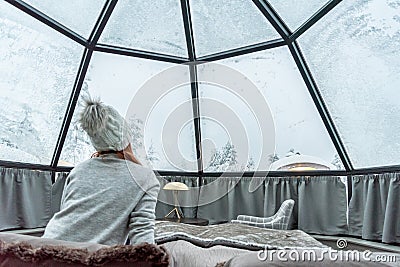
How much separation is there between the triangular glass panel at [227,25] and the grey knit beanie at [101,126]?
2.62 meters

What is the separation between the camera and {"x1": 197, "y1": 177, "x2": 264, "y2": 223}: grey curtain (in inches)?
211

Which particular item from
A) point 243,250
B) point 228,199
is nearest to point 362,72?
point 243,250

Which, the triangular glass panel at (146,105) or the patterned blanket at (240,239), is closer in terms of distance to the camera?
the patterned blanket at (240,239)

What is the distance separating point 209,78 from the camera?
5.14 meters

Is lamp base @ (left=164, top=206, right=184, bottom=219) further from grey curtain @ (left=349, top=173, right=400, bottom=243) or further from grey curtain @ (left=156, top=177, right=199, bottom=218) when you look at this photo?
grey curtain @ (left=349, top=173, right=400, bottom=243)

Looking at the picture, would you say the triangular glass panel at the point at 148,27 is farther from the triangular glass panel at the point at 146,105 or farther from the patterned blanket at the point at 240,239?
the patterned blanket at the point at 240,239

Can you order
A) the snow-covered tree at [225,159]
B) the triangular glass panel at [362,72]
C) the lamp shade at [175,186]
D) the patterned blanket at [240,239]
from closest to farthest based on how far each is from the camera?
the patterned blanket at [240,239], the triangular glass panel at [362,72], the lamp shade at [175,186], the snow-covered tree at [225,159]

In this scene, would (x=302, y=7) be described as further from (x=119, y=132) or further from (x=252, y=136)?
(x=119, y=132)

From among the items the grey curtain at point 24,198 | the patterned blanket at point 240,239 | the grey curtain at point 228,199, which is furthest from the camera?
the grey curtain at point 228,199

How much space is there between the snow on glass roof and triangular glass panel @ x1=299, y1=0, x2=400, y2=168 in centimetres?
1

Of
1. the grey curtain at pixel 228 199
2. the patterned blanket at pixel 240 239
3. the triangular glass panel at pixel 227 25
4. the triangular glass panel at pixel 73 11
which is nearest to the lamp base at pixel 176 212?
the grey curtain at pixel 228 199

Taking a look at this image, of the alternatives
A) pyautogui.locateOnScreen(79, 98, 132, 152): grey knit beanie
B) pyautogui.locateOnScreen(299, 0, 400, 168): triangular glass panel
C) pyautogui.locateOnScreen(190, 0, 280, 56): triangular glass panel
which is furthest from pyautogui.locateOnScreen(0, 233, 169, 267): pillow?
pyautogui.locateOnScreen(190, 0, 280, 56): triangular glass panel

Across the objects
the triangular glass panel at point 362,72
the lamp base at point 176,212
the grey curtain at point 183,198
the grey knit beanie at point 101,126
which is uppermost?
the triangular glass panel at point 362,72

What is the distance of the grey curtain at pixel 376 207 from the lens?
149 inches
